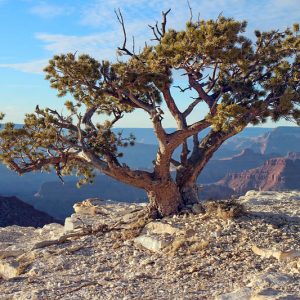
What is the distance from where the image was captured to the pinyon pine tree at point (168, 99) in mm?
12531

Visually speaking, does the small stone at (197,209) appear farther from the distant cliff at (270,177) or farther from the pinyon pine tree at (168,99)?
the distant cliff at (270,177)

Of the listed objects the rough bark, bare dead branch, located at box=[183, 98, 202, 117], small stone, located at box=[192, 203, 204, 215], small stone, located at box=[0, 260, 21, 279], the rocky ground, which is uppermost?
bare dead branch, located at box=[183, 98, 202, 117]

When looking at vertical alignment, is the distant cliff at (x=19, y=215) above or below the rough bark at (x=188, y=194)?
below

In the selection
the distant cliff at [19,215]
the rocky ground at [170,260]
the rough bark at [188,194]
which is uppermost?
the rough bark at [188,194]

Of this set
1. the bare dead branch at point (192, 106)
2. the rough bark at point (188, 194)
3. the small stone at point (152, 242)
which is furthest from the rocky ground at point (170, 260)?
the bare dead branch at point (192, 106)

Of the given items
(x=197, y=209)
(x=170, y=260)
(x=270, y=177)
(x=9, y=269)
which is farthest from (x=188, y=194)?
(x=270, y=177)

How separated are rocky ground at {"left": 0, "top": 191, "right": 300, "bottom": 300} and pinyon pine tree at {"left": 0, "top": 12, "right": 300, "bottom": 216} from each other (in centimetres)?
158

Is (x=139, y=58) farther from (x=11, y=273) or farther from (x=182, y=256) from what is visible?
(x=11, y=273)

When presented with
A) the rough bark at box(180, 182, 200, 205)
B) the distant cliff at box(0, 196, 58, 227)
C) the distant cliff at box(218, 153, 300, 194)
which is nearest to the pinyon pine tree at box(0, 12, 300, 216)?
the rough bark at box(180, 182, 200, 205)

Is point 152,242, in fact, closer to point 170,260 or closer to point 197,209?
point 170,260

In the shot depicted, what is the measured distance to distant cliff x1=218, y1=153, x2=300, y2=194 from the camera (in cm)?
14312

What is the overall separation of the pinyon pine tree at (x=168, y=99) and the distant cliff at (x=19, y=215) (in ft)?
115

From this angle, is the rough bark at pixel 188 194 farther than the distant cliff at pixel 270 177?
No

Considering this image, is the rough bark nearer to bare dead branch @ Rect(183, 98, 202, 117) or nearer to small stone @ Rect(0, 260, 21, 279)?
bare dead branch @ Rect(183, 98, 202, 117)
